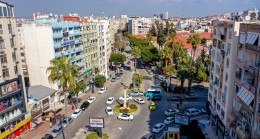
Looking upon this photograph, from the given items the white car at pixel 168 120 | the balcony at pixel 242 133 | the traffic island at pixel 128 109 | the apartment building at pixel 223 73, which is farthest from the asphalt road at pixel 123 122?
the balcony at pixel 242 133

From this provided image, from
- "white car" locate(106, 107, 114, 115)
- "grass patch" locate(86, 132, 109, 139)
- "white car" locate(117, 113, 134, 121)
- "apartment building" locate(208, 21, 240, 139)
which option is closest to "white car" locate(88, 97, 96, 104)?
"white car" locate(106, 107, 114, 115)

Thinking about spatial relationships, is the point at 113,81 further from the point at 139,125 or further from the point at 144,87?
the point at 139,125

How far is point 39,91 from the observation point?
64688mm

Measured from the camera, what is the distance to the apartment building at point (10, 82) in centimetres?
4816

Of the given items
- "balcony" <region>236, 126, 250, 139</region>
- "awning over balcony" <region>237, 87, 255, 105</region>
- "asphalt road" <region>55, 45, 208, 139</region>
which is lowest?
"asphalt road" <region>55, 45, 208, 139</region>

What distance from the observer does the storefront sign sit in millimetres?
48000

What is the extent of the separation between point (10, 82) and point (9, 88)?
125cm

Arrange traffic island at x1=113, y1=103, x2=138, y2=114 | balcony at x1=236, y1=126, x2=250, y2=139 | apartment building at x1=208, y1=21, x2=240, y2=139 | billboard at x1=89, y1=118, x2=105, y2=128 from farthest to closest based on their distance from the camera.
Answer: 1. traffic island at x1=113, y1=103, x2=138, y2=114
2. billboard at x1=89, y1=118, x2=105, y2=128
3. apartment building at x1=208, y1=21, x2=240, y2=139
4. balcony at x1=236, y1=126, x2=250, y2=139

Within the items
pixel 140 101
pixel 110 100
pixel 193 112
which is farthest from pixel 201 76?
pixel 110 100

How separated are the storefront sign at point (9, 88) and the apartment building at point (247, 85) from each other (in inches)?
1704

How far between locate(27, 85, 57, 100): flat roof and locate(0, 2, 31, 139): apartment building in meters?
6.96

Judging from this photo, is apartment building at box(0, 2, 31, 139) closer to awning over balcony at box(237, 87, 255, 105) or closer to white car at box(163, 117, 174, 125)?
white car at box(163, 117, 174, 125)

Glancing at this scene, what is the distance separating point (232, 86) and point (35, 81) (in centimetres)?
5267

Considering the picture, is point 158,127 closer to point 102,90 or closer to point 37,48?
point 102,90
